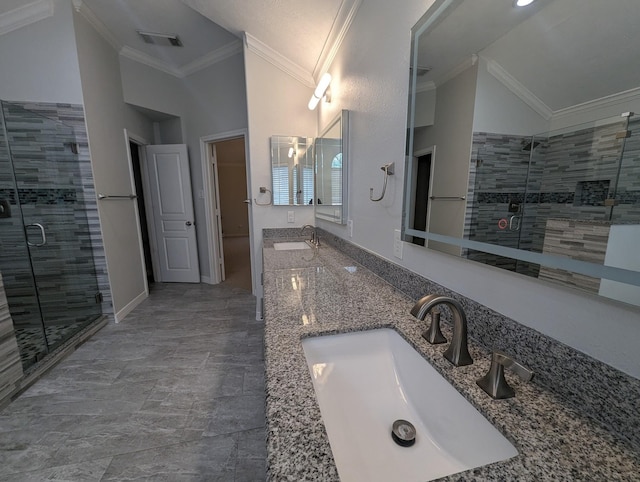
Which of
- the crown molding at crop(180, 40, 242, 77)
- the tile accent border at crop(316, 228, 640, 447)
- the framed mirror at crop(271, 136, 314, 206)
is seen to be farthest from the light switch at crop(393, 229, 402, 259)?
the crown molding at crop(180, 40, 242, 77)

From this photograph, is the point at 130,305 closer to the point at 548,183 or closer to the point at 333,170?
the point at 333,170

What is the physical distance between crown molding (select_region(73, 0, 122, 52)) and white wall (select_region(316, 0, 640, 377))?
2.28m

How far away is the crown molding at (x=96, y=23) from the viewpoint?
212 centimetres

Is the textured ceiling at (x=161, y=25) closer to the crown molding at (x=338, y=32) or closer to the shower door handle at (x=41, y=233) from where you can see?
the crown molding at (x=338, y=32)

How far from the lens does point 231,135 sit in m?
3.11

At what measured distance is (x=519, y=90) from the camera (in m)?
0.59

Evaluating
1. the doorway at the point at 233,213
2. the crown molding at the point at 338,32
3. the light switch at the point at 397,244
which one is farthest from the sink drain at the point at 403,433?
the doorway at the point at 233,213

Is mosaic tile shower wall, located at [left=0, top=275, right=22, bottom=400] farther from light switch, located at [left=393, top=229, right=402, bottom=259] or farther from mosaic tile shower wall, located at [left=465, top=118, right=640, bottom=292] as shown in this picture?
mosaic tile shower wall, located at [left=465, top=118, right=640, bottom=292]

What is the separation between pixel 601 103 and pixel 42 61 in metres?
3.50

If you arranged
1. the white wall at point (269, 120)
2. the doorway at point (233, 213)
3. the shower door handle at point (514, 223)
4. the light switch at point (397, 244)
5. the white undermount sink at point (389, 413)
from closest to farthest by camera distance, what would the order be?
the white undermount sink at point (389, 413) < the shower door handle at point (514, 223) < the light switch at point (397, 244) < the white wall at point (269, 120) < the doorway at point (233, 213)

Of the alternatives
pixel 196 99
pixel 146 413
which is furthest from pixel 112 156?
pixel 146 413

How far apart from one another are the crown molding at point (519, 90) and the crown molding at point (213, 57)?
3057 mm

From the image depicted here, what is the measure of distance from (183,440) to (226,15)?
304 centimetres

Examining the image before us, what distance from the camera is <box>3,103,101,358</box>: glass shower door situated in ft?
6.59
